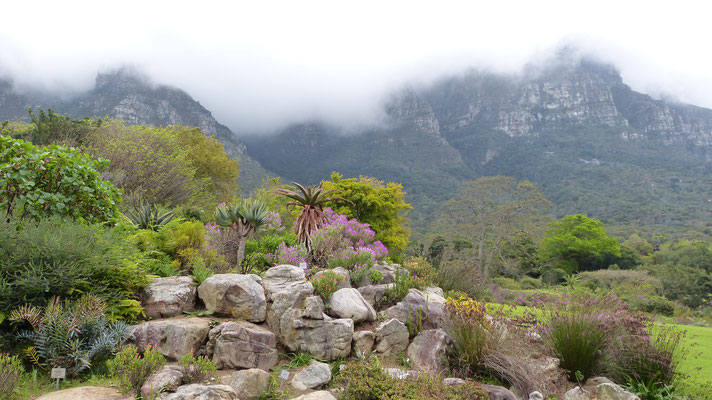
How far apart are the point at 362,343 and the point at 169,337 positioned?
2958mm

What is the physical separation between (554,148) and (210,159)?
91604 mm

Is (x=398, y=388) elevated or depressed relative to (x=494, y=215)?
elevated

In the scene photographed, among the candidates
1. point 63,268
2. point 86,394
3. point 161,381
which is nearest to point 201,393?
point 161,381

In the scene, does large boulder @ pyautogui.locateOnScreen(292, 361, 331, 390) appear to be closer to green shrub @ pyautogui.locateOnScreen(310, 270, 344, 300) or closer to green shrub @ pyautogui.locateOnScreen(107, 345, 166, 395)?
green shrub @ pyautogui.locateOnScreen(310, 270, 344, 300)

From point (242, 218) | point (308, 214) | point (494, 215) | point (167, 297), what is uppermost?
point (242, 218)

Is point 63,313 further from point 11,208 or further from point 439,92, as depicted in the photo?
point 439,92

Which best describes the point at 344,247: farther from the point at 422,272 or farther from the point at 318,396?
the point at 318,396

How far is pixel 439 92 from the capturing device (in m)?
154

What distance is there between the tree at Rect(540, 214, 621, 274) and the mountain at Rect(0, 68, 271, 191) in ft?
129

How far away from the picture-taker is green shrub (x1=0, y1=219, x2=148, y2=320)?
15.2 feet

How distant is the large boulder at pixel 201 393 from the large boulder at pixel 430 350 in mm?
2883

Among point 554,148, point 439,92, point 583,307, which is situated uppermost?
point 439,92

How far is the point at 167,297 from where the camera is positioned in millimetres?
5883

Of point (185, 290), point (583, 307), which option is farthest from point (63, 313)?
point (583, 307)
